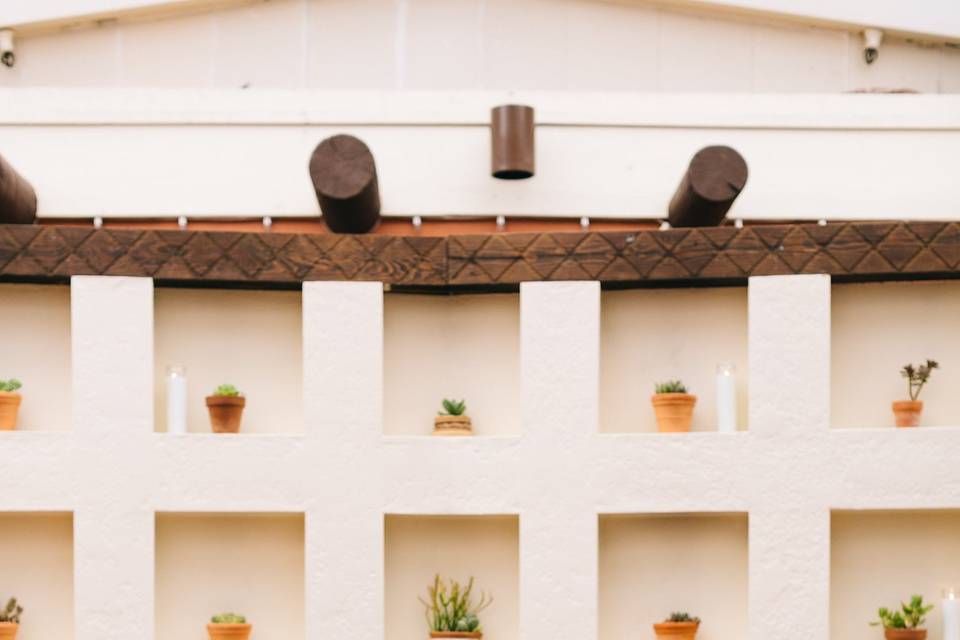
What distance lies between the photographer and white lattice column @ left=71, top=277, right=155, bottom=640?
9195 millimetres

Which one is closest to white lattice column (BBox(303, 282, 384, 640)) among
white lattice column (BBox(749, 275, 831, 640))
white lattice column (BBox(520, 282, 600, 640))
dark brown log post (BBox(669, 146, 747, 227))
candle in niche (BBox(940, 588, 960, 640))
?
white lattice column (BBox(520, 282, 600, 640))

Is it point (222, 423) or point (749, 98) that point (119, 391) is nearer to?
point (222, 423)

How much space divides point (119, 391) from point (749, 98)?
3.89 metres

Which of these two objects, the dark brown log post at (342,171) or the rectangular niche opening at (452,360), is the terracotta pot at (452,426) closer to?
the rectangular niche opening at (452,360)

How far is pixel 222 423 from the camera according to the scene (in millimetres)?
9445

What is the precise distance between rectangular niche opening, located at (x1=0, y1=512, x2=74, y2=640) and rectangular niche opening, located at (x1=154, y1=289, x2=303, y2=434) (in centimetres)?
82

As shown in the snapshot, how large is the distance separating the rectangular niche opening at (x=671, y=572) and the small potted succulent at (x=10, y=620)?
3156mm

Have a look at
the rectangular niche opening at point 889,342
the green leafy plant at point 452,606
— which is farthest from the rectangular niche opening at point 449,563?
the rectangular niche opening at point 889,342

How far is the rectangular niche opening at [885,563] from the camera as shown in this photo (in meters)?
9.36

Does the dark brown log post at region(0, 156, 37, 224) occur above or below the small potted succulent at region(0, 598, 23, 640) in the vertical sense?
above

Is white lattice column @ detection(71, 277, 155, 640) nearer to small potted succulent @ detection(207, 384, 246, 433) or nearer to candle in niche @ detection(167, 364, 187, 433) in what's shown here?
candle in niche @ detection(167, 364, 187, 433)

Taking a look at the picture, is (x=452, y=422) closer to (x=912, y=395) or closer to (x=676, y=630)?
(x=676, y=630)

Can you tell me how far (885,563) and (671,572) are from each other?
3.80 ft

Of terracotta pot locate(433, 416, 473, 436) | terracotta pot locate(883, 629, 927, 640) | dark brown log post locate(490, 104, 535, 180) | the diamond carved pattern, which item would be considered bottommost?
terracotta pot locate(883, 629, 927, 640)
